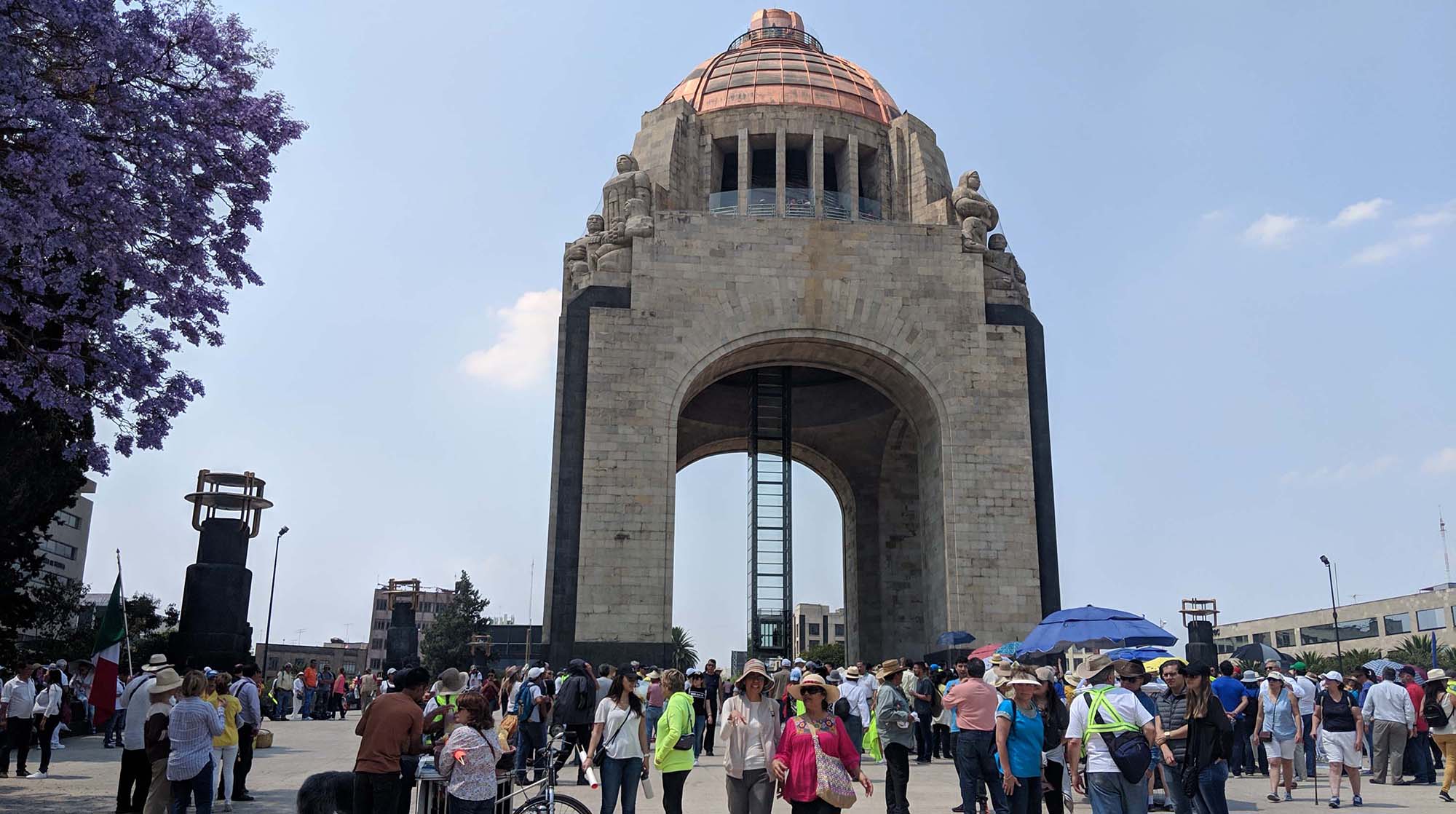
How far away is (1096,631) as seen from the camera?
1389cm

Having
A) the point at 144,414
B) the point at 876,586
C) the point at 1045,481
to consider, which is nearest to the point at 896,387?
the point at 1045,481

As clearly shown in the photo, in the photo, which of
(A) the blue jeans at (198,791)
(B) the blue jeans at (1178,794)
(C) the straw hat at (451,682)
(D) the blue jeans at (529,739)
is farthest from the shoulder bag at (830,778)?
(D) the blue jeans at (529,739)

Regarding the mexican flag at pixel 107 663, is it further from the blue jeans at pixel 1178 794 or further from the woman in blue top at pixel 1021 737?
the blue jeans at pixel 1178 794

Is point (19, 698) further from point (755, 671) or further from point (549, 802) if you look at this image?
point (755, 671)

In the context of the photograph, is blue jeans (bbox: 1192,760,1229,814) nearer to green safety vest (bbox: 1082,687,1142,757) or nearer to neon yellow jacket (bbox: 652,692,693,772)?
green safety vest (bbox: 1082,687,1142,757)

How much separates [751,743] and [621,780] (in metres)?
1.72

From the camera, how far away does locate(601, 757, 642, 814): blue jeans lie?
26.5ft

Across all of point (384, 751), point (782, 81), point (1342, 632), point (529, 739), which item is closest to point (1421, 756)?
point (529, 739)

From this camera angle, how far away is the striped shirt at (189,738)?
321 inches

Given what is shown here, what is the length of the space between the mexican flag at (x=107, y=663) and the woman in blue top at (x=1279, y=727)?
1287 centimetres

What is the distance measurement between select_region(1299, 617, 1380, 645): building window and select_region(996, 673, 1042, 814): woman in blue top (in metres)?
65.0

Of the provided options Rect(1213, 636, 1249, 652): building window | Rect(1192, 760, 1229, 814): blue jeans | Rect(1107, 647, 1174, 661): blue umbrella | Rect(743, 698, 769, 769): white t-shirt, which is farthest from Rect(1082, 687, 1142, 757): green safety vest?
Rect(1213, 636, 1249, 652): building window

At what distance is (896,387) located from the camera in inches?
950

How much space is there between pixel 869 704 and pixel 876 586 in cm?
1682
